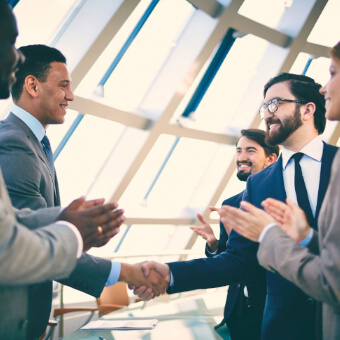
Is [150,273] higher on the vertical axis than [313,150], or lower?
lower

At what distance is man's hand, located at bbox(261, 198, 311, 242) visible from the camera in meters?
1.58

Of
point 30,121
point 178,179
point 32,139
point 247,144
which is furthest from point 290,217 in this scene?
point 178,179

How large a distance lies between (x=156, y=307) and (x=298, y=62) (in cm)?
843

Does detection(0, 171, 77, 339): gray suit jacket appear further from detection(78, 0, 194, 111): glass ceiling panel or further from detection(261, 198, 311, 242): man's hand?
detection(78, 0, 194, 111): glass ceiling panel

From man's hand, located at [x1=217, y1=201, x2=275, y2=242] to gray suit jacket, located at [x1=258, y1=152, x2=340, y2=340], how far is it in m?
0.10

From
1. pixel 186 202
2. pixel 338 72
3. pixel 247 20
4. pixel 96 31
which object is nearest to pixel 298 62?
pixel 247 20

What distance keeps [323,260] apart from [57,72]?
2.11m

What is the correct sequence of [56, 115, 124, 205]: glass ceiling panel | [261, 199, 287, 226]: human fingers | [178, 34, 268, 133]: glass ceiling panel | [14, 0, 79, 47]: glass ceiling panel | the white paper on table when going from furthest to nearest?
[178, 34, 268, 133]: glass ceiling panel, [56, 115, 124, 205]: glass ceiling panel, [14, 0, 79, 47]: glass ceiling panel, the white paper on table, [261, 199, 287, 226]: human fingers

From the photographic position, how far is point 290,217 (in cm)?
160

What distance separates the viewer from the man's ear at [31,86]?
2424 millimetres

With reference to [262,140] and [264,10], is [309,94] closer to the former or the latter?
[262,140]

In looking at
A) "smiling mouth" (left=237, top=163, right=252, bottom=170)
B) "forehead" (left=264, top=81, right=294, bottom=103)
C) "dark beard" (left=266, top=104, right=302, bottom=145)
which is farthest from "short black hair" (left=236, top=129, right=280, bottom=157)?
"dark beard" (left=266, top=104, right=302, bottom=145)

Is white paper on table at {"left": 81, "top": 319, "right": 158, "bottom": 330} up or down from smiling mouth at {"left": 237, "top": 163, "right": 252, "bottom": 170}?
down

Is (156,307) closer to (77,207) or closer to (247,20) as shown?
(77,207)
